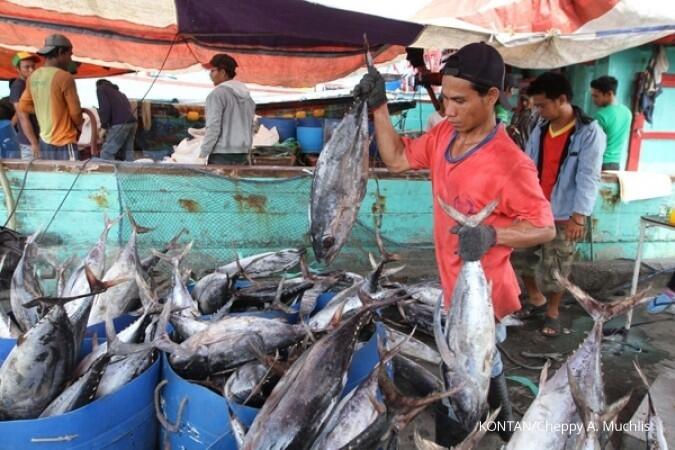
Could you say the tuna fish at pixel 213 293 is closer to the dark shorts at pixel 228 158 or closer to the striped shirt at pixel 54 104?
the dark shorts at pixel 228 158

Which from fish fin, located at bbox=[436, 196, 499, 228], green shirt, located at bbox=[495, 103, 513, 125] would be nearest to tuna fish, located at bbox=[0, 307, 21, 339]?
fish fin, located at bbox=[436, 196, 499, 228]

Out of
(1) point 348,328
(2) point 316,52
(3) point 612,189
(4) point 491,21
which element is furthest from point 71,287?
(3) point 612,189

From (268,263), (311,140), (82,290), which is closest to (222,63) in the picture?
(311,140)

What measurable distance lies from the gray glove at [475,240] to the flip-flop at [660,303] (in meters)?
2.91

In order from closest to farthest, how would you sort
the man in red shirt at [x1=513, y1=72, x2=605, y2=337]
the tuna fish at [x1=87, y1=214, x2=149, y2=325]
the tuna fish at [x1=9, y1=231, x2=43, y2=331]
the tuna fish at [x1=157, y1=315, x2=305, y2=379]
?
the tuna fish at [x1=157, y1=315, x2=305, y2=379]
the tuna fish at [x1=9, y1=231, x2=43, y2=331]
the tuna fish at [x1=87, y1=214, x2=149, y2=325]
the man in red shirt at [x1=513, y1=72, x2=605, y2=337]

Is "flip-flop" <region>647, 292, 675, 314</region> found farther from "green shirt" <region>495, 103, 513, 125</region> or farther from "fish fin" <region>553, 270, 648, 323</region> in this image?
"green shirt" <region>495, 103, 513, 125</region>

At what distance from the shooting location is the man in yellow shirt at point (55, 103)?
5.11 metres

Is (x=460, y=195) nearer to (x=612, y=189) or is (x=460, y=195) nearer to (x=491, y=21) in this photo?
(x=491, y=21)

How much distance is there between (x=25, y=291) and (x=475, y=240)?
8.10 feet

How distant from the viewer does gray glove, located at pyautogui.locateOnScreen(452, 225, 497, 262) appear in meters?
1.90

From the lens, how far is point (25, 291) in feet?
8.66

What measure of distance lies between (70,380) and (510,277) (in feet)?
6.76

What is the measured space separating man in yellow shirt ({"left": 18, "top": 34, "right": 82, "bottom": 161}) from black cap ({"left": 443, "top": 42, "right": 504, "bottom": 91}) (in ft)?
15.7

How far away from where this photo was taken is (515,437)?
1.75 meters
